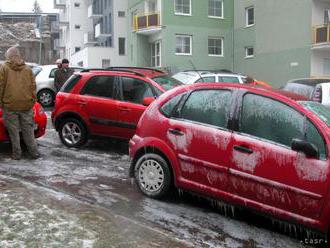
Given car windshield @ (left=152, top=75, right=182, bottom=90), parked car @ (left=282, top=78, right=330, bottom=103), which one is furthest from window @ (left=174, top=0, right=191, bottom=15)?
car windshield @ (left=152, top=75, right=182, bottom=90)

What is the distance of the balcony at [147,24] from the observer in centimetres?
3466

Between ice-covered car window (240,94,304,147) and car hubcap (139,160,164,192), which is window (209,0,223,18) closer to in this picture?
car hubcap (139,160,164,192)

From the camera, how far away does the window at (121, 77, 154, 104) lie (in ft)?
28.8

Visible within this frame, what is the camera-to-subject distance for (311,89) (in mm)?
11039

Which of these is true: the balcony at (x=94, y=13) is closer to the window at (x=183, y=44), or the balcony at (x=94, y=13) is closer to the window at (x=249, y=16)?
the window at (x=183, y=44)

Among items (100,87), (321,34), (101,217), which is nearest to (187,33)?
(321,34)

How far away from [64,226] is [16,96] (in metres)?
3.62

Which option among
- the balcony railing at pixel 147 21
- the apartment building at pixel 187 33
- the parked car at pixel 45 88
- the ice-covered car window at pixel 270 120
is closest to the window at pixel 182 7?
the apartment building at pixel 187 33

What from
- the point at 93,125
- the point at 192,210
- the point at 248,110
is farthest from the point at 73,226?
the point at 93,125

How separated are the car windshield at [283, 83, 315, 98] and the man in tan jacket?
588cm

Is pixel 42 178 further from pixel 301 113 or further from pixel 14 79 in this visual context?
pixel 301 113

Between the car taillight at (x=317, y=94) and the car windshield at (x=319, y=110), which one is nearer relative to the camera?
the car windshield at (x=319, y=110)

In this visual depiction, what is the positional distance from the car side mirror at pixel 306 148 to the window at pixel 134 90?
4.31 m

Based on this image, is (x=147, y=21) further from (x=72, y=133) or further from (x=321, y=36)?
(x=72, y=133)
